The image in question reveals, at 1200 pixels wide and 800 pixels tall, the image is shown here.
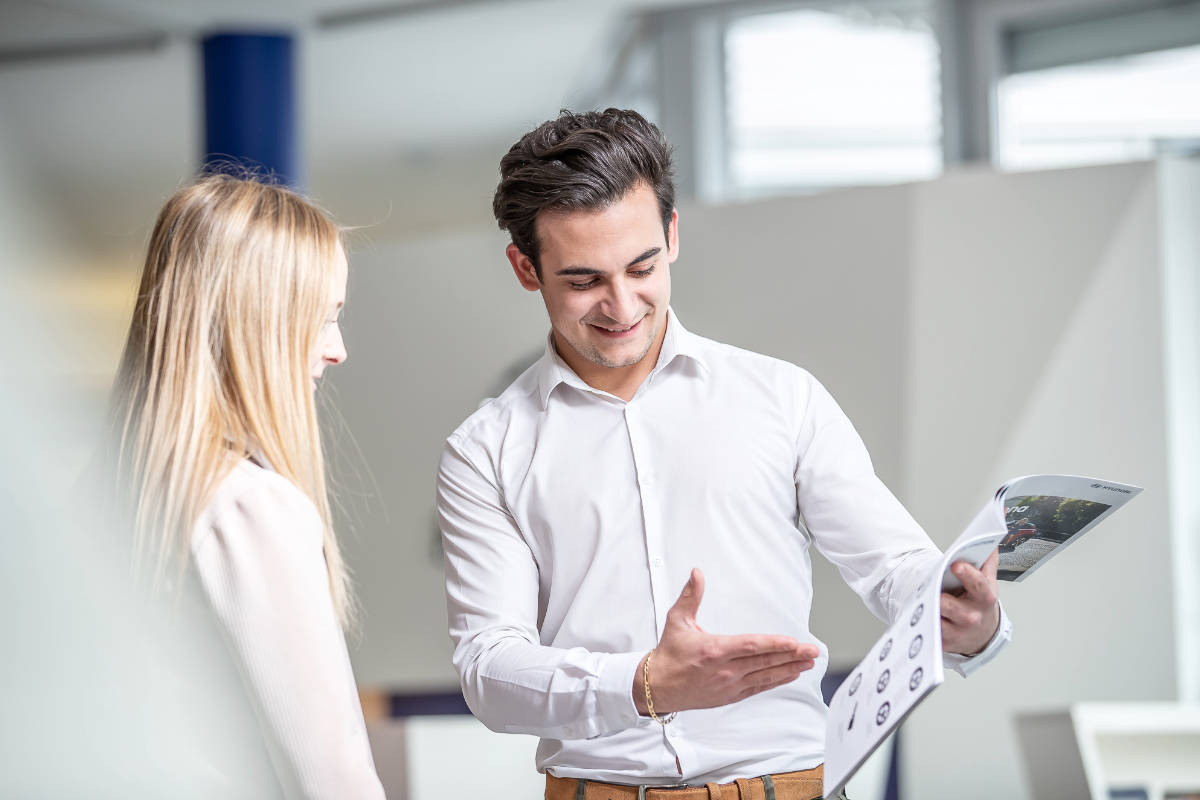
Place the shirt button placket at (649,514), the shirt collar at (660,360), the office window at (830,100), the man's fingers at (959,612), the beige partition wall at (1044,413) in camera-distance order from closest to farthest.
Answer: the man's fingers at (959,612)
the shirt button placket at (649,514)
the shirt collar at (660,360)
the beige partition wall at (1044,413)
the office window at (830,100)

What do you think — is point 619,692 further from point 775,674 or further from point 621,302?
point 621,302

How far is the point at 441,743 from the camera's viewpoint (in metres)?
3.53

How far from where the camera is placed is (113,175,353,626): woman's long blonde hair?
55.3 inches

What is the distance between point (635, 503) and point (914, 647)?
606 millimetres

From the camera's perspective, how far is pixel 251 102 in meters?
5.23

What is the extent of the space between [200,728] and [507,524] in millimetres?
596

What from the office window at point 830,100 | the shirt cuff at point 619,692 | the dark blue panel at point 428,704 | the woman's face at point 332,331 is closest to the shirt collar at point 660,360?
→ the woman's face at point 332,331

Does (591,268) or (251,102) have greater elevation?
(251,102)

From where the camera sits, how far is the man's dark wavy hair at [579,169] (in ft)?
5.63

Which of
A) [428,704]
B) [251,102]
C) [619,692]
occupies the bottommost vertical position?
[428,704]

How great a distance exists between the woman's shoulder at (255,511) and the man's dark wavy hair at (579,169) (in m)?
0.55

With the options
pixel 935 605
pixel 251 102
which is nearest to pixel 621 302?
pixel 935 605

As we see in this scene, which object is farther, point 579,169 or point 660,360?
point 660,360

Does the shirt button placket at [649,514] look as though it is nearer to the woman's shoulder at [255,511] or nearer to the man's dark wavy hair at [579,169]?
the man's dark wavy hair at [579,169]
